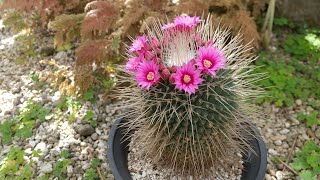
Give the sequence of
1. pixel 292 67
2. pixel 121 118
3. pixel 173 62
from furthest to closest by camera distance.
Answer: pixel 292 67 < pixel 121 118 < pixel 173 62

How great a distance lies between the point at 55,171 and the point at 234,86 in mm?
1090

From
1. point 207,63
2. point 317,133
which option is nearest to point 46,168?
point 207,63

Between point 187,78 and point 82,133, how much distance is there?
1.05m

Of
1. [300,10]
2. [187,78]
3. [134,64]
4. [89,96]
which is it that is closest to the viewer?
[187,78]

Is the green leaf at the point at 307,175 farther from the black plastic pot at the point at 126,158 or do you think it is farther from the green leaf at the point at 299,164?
the black plastic pot at the point at 126,158

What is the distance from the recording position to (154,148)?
170cm

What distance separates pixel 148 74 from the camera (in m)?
1.39

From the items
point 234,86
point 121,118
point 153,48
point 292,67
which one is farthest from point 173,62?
point 292,67

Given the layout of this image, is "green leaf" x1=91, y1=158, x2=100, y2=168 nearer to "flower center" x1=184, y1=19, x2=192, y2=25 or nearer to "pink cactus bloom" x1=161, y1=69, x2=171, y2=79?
"pink cactus bloom" x1=161, y1=69, x2=171, y2=79

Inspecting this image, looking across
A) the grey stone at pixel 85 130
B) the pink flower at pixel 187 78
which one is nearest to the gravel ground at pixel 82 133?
the grey stone at pixel 85 130

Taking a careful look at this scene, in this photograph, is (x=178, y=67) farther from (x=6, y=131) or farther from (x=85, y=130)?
(x=6, y=131)

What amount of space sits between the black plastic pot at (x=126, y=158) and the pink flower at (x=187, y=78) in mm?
626

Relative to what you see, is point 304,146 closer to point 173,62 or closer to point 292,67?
point 292,67

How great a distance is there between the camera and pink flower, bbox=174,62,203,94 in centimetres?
135
